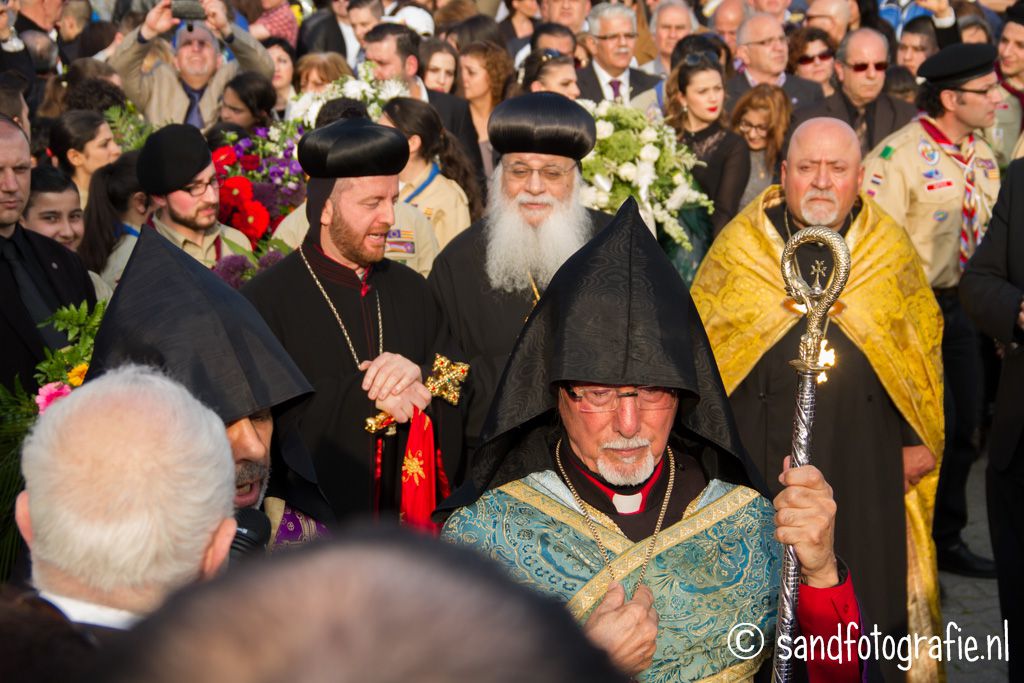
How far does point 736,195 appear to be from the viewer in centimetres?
890

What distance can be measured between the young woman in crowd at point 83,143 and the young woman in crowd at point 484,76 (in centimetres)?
288

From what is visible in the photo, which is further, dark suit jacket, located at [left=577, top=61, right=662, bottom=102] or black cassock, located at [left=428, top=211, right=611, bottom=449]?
dark suit jacket, located at [left=577, top=61, right=662, bottom=102]

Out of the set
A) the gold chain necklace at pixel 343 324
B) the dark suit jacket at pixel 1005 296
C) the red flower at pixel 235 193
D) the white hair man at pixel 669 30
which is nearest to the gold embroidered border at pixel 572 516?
the gold chain necklace at pixel 343 324

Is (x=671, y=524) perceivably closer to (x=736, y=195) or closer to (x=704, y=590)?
(x=704, y=590)

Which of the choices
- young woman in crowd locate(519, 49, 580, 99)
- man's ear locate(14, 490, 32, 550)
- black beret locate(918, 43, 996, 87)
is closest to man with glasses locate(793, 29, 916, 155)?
black beret locate(918, 43, 996, 87)

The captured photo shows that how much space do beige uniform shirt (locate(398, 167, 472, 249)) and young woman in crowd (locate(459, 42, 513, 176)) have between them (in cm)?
159

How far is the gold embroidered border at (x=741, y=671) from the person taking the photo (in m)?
3.48

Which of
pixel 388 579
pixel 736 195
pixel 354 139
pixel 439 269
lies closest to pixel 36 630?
pixel 388 579

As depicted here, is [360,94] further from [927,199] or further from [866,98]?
[866,98]

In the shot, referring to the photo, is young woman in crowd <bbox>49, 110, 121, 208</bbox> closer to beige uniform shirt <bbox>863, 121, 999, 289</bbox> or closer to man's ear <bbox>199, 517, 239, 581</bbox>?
beige uniform shirt <bbox>863, 121, 999, 289</bbox>

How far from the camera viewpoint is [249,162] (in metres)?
8.40

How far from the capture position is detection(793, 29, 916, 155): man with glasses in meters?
10.3

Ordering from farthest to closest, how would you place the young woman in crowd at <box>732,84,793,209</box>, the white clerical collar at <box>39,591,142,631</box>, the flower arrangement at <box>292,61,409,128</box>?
1. the young woman in crowd at <box>732,84,793,209</box>
2. the flower arrangement at <box>292,61,409,128</box>
3. the white clerical collar at <box>39,591,142,631</box>

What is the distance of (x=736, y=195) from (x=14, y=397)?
5.74m
